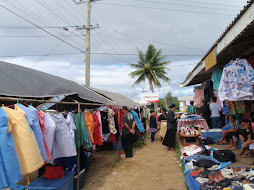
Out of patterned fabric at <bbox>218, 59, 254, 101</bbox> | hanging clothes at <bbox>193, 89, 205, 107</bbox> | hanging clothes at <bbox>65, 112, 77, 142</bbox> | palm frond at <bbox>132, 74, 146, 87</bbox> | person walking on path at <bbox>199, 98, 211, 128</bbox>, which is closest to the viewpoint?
patterned fabric at <bbox>218, 59, 254, 101</bbox>

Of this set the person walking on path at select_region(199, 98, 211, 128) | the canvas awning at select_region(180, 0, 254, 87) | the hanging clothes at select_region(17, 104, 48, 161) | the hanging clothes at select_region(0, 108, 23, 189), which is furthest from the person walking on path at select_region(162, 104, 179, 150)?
the hanging clothes at select_region(0, 108, 23, 189)

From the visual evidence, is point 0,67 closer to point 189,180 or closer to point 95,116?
point 95,116

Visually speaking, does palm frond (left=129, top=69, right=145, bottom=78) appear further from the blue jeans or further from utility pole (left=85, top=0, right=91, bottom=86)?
the blue jeans

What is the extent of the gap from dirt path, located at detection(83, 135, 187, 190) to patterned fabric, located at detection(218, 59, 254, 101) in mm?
2419

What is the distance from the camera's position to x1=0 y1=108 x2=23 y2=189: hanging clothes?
7.07 feet

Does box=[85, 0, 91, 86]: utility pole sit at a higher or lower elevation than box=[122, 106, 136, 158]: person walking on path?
higher

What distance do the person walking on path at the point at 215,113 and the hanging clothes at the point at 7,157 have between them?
25.1 ft

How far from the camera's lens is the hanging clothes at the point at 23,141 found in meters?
2.40

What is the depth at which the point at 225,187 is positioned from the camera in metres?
3.19

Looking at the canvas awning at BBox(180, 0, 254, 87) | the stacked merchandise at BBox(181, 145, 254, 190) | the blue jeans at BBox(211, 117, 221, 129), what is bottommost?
the stacked merchandise at BBox(181, 145, 254, 190)

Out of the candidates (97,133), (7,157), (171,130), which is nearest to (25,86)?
(7,157)

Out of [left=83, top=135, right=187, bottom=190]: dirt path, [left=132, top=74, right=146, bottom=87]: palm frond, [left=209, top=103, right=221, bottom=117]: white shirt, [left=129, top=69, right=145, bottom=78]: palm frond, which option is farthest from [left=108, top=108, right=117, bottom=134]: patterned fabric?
[left=132, top=74, right=146, bottom=87]: palm frond

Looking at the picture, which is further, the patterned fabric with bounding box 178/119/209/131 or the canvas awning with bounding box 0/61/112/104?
the patterned fabric with bounding box 178/119/209/131

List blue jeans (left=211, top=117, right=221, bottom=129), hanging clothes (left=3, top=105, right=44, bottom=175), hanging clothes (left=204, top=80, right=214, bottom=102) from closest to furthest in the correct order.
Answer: hanging clothes (left=3, top=105, right=44, bottom=175), blue jeans (left=211, top=117, right=221, bottom=129), hanging clothes (left=204, top=80, right=214, bottom=102)
